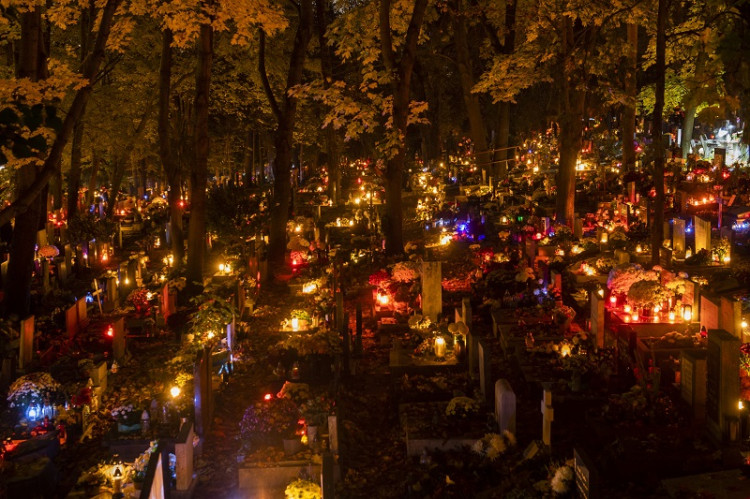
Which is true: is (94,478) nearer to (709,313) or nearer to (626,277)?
(709,313)

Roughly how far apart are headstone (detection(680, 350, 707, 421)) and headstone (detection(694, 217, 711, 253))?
7596 millimetres

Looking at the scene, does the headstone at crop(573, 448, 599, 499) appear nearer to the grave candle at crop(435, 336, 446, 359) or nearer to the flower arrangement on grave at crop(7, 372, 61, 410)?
the grave candle at crop(435, 336, 446, 359)

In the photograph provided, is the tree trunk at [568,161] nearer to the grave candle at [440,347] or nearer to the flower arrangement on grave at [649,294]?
the flower arrangement on grave at [649,294]

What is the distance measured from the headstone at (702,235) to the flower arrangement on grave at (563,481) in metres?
10.3

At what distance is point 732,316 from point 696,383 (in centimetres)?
238

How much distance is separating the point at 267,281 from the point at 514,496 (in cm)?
1213

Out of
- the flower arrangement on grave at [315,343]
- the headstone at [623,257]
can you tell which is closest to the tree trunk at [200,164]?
the flower arrangement on grave at [315,343]

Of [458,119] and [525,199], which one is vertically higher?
[458,119]

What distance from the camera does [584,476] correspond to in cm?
682

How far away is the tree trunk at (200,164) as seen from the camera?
1641cm

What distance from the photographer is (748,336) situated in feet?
35.3

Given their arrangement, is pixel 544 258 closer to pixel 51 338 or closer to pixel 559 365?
pixel 559 365

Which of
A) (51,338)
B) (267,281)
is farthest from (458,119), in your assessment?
(51,338)

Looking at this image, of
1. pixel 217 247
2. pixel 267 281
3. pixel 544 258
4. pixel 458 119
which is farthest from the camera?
pixel 458 119
